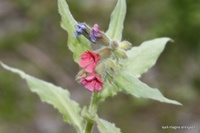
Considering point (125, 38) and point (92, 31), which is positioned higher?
point (125, 38)

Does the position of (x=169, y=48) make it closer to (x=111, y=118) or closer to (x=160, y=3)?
(x=160, y=3)

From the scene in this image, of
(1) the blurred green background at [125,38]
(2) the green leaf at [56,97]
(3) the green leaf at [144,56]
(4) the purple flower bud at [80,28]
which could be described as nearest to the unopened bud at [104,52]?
(4) the purple flower bud at [80,28]

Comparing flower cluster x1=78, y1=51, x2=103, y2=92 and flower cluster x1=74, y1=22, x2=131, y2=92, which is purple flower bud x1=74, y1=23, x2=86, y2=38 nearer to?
flower cluster x1=74, y1=22, x2=131, y2=92

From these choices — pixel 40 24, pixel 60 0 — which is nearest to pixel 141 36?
pixel 40 24

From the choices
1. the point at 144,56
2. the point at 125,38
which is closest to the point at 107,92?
the point at 144,56

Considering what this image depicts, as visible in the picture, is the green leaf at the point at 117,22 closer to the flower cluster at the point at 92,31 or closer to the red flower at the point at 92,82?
the flower cluster at the point at 92,31

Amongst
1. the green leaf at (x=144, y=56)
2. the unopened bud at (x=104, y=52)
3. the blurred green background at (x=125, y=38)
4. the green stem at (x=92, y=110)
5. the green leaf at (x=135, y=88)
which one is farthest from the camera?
the blurred green background at (x=125, y=38)

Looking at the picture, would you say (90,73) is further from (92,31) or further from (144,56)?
(144,56)
